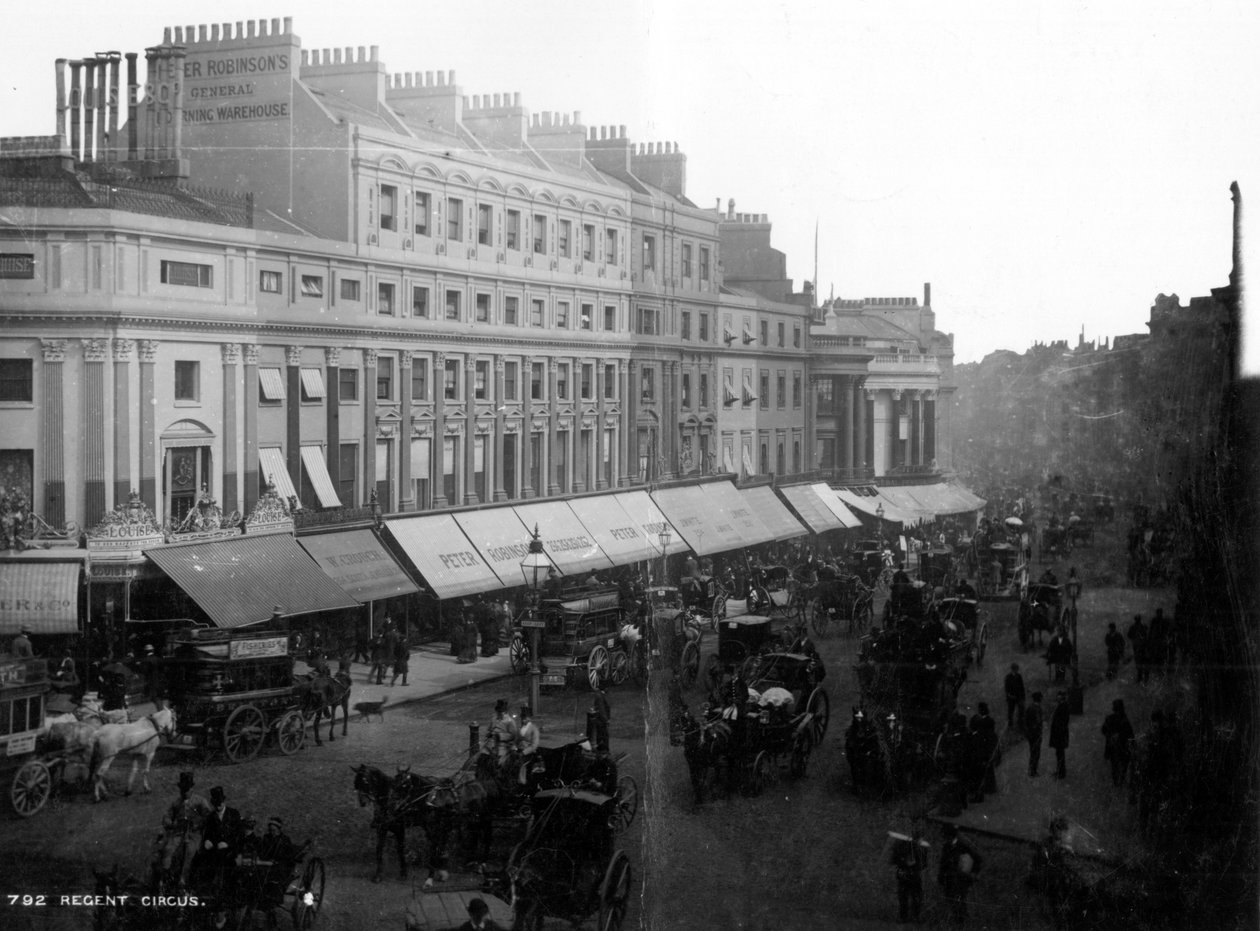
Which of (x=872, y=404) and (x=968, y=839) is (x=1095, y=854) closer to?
(x=968, y=839)

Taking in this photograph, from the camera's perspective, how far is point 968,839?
11.0 m

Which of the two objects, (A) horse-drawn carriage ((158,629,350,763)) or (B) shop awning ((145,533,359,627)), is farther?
(B) shop awning ((145,533,359,627))

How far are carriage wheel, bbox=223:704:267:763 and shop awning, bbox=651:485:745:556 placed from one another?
606 cm

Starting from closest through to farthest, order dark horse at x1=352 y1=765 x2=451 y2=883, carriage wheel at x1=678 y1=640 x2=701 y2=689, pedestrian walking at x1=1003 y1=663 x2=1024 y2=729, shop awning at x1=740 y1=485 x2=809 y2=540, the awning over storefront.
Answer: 1. dark horse at x1=352 y1=765 x2=451 y2=883
2. pedestrian walking at x1=1003 y1=663 x2=1024 y2=729
3. carriage wheel at x1=678 y1=640 x2=701 y2=689
4. the awning over storefront
5. shop awning at x1=740 y1=485 x2=809 y2=540

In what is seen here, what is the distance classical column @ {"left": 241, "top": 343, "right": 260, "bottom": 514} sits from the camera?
13.3 m

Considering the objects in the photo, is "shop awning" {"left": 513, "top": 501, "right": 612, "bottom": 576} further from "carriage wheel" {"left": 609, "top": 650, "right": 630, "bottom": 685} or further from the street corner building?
"carriage wheel" {"left": 609, "top": 650, "right": 630, "bottom": 685}

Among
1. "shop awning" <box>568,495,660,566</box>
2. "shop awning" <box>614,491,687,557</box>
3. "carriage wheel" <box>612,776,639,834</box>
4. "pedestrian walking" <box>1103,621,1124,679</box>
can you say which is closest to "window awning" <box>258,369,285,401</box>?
"shop awning" <box>568,495,660,566</box>

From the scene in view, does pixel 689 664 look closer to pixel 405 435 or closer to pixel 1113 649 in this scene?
pixel 405 435

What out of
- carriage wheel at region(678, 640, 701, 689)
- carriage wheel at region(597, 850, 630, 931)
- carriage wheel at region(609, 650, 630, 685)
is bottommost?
carriage wheel at region(597, 850, 630, 931)

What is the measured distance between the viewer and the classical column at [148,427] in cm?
1233

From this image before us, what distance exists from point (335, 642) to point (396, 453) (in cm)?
269

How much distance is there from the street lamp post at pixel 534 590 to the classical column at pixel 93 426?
518 centimetres

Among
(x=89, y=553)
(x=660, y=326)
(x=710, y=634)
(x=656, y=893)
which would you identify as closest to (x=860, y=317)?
(x=660, y=326)

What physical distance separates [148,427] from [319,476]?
2.31 metres
